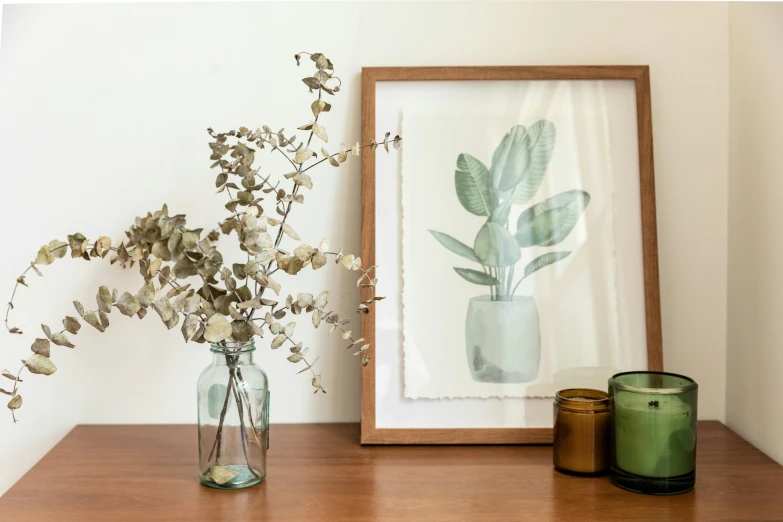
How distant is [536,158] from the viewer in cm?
121

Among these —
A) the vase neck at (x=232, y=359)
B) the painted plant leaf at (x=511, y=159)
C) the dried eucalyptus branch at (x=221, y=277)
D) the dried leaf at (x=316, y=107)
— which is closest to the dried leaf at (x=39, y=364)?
the dried eucalyptus branch at (x=221, y=277)

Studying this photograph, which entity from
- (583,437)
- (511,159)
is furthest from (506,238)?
(583,437)

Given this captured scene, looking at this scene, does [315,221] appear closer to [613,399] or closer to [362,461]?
[362,461]

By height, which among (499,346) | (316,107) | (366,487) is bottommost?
(366,487)

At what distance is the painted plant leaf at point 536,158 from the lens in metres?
1.21

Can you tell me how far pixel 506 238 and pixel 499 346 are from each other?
0.18 metres

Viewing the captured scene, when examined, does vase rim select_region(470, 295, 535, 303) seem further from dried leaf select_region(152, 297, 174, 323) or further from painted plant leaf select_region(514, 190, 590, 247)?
dried leaf select_region(152, 297, 174, 323)

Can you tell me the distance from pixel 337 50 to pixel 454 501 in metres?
0.75

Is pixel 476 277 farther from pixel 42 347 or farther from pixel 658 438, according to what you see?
pixel 42 347

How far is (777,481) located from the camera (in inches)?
40.1

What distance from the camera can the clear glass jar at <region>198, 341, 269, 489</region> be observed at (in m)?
1.03

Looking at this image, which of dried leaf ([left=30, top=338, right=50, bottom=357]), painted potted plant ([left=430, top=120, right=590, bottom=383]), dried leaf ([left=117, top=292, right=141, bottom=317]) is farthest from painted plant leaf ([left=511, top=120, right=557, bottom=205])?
dried leaf ([left=30, top=338, right=50, bottom=357])

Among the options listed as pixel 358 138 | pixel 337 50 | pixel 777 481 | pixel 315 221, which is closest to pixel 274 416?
pixel 315 221

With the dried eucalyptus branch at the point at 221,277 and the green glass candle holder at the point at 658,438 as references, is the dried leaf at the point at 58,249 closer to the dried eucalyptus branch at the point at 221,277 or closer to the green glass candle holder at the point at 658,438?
the dried eucalyptus branch at the point at 221,277
